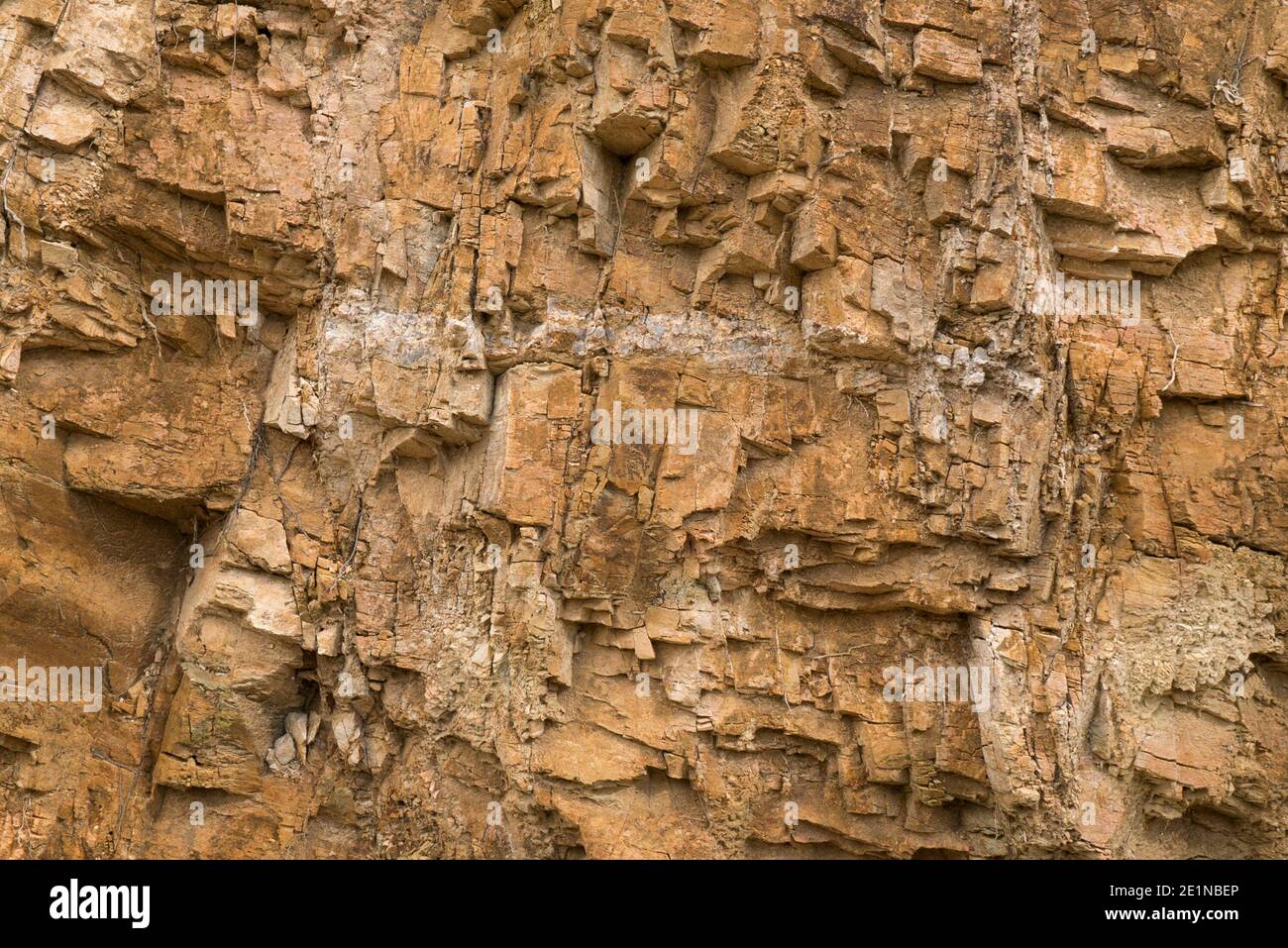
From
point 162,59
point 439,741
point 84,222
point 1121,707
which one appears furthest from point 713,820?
point 162,59

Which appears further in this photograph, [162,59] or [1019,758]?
[162,59]

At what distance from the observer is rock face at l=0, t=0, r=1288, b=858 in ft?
40.4

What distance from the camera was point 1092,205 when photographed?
12.5 m

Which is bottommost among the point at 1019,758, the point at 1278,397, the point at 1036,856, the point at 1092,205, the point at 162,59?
the point at 1036,856

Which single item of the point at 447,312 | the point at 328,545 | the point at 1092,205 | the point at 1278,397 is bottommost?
the point at 328,545

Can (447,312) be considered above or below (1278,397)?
above

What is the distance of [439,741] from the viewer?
12898 millimetres

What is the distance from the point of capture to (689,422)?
489 inches

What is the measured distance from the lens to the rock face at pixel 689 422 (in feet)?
40.4

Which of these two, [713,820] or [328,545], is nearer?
[713,820]

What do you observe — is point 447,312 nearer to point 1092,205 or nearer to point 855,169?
point 855,169

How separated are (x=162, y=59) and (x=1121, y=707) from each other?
510 inches

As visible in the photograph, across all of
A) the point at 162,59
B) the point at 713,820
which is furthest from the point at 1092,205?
the point at 162,59

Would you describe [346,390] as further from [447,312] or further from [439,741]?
[439,741]
